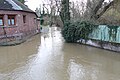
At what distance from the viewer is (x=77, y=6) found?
2936 cm

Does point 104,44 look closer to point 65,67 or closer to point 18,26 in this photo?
point 65,67

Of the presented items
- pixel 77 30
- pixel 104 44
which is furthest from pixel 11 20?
pixel 104 44

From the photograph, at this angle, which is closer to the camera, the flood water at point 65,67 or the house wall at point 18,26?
the flood water at point 65,67

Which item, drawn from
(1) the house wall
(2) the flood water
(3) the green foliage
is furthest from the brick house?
(2) the flood water

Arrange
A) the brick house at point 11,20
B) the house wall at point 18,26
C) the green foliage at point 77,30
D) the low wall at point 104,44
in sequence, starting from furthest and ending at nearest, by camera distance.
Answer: the house wall at point 18,26 → the brick house at point 11,20 → the green foliage at point 77,30 → the low wall at point 104,44

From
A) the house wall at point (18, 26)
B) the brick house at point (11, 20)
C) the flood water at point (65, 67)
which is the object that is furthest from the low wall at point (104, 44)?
the house wall at point (18, 26)

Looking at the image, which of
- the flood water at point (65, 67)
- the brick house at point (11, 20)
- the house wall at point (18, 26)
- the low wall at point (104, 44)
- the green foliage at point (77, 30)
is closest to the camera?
the flood water at point (65, 67)

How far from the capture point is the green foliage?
51.3 ft

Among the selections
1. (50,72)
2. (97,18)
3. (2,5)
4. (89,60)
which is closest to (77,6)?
(97,18)

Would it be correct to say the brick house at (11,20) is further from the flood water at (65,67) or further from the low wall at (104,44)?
the low wall at (104,44)

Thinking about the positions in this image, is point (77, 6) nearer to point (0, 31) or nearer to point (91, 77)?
point (0, 31)

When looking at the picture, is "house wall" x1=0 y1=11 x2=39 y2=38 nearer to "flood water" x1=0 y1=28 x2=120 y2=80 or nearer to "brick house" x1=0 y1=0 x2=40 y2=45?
"brick house" x1=0 y1=0 x2=40 y2=45

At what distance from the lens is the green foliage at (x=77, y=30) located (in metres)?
15.6

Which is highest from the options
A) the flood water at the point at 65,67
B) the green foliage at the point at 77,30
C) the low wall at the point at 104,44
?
the green foliage at the point at 77,30
